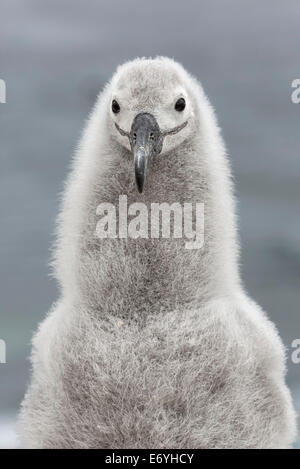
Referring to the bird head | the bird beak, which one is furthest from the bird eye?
the bird beak

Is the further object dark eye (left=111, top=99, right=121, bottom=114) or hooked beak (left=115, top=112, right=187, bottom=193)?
dark eye (left=111, top=99, right=121, bottom=114)

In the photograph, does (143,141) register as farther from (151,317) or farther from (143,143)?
(151,317)

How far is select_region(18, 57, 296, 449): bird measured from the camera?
3.38 m

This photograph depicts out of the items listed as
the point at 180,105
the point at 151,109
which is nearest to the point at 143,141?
the point at 151,109

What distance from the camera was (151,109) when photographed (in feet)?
11.6

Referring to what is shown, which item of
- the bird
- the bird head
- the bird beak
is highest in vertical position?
the bird head

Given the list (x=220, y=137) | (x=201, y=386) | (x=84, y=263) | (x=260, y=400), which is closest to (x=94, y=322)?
(x=84, y=263)

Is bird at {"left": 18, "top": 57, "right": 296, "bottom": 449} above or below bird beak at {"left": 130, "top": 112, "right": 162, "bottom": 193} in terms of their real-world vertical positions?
below

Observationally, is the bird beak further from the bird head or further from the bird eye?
the bird eye

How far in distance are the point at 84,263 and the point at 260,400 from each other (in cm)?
79

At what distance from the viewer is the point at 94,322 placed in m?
3.48

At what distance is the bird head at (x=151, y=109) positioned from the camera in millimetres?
3486

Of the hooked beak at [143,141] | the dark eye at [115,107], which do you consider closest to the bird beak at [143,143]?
the hooked beak at [143,141]

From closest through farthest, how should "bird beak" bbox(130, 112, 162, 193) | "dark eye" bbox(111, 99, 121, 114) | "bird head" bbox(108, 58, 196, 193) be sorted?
"bird beak" bbox(130, 112, 162, 193)
"bird head" bbox(108, 58, 196, 193)
"dark eye" bbox(111, 99, 121, 114)
